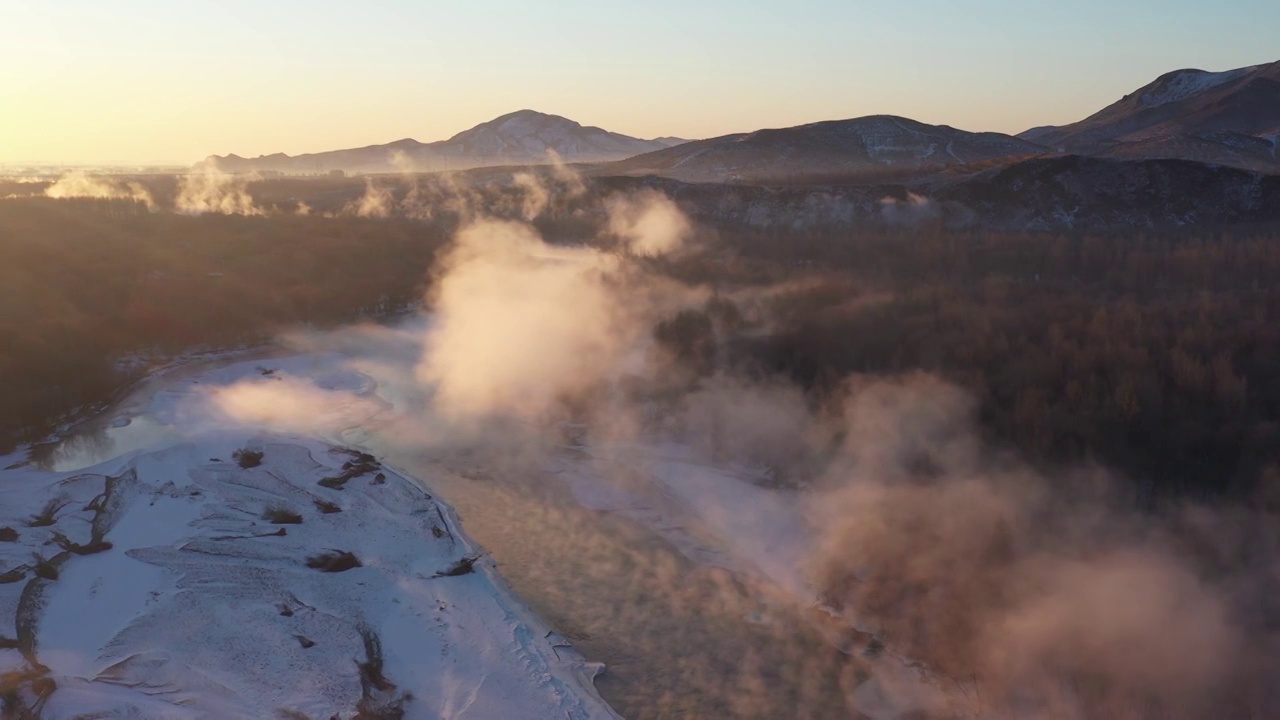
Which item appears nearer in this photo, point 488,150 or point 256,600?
point 256,600

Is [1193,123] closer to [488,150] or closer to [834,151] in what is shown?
[834,151]

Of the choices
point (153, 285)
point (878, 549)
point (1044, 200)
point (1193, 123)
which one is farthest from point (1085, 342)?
point (1193, 123)

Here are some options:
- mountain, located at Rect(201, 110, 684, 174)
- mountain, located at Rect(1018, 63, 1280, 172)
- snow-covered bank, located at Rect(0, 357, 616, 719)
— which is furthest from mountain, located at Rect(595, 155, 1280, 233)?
mountain, located at Rect(201, 110, 684, 174)

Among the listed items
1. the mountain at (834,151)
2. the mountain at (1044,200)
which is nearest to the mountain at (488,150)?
the mountain at (834,151)

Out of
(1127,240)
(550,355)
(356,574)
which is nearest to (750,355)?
(550,355)

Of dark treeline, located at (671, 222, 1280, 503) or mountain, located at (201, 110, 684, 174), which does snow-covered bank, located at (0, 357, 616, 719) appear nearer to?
dark treeline, located at (671, 222, 1280, 503)

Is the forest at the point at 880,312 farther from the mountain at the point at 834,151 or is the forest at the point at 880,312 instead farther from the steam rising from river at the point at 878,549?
the mountain at the point at 834,151
